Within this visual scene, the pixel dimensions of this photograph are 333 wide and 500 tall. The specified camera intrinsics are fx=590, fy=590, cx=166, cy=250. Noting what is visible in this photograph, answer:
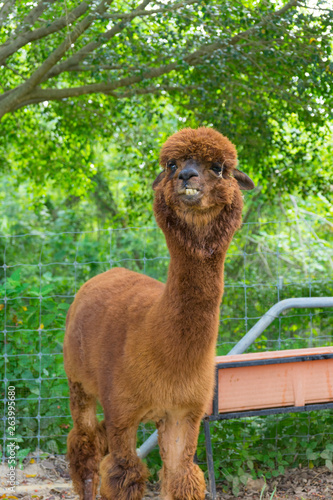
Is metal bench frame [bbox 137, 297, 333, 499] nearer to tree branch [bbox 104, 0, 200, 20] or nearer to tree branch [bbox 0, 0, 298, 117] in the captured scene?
tree branch [bbox 0, 0, 298, 117]

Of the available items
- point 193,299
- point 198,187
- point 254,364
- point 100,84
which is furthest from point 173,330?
point 100,84

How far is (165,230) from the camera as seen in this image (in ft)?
8.04

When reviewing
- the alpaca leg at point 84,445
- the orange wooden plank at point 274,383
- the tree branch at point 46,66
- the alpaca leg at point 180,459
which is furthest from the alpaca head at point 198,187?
the tree branch at point 46,66

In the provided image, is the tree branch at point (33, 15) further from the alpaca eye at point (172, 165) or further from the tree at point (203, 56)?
the alpaca eye at point (172, 165)

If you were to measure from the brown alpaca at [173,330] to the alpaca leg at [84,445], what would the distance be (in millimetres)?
280

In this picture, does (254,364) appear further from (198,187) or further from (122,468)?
(198,187)

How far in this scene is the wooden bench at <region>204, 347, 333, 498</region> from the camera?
3.40 metres

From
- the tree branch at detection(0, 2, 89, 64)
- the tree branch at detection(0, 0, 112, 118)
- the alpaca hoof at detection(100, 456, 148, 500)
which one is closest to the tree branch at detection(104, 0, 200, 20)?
the tree branch at detection(0, 0, 112, 118)

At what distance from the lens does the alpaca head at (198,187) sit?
7.48 ft

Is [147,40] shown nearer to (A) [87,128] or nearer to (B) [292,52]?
(B) [292,52]

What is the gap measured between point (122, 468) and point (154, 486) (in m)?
1.50

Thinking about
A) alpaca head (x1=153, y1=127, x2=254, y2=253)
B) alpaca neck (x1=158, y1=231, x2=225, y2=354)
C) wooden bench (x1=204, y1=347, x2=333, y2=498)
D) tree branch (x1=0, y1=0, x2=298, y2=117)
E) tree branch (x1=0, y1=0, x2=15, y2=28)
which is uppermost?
tree branch (x1=0, y1=0, x2=15, y2=28)

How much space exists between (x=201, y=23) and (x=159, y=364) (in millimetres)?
3896

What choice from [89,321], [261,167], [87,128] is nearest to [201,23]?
[261,167]
